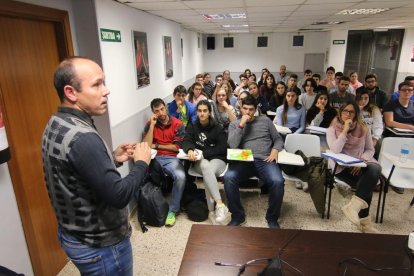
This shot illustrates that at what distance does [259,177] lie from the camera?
321cm

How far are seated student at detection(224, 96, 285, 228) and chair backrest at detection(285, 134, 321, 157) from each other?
26cm

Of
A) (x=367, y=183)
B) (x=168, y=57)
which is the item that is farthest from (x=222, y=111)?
(x=367, y=183)

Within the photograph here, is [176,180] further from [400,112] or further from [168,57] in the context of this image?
[400,112]

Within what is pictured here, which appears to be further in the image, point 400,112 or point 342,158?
point 400,112

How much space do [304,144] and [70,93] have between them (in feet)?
9.69

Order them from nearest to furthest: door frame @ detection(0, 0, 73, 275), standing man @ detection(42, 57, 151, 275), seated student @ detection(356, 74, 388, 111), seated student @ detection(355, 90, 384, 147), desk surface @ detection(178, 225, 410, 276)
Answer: standing man @ detection(42, 57, 151, 275) < desk surface @ detection(178, 225, 410, 276) < door frame @ detection(0, 0, 73, 275) < seated student @ detection(355, 90, 384, 147) < seated student @ detection(356, 74, 388, 111)

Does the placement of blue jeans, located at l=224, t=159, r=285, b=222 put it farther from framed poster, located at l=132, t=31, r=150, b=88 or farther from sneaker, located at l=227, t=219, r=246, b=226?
framed poster, located at l=132, t=31, r=150, b=88

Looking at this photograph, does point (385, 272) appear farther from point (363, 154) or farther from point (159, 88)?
point (159, 88)

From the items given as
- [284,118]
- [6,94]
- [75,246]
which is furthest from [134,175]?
[284,118]

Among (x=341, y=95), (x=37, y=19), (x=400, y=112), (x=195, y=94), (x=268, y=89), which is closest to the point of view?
(x=37, y=19)

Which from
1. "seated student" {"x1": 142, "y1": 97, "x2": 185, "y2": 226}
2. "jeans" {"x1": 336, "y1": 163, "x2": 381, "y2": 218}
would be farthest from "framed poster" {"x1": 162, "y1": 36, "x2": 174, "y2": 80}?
"jeans" {"x1": 336, "y1": 163, "x2": 381, "y2": 218}

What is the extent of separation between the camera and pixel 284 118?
14.2 feet

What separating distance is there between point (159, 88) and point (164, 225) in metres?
2.47

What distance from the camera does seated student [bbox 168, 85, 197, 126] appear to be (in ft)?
14.5
